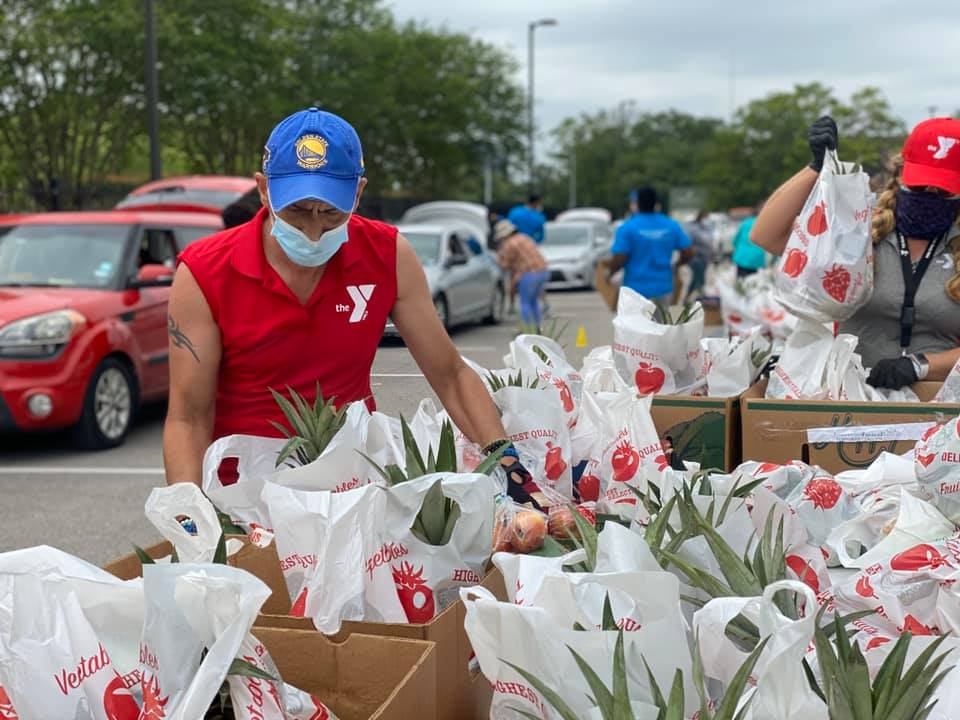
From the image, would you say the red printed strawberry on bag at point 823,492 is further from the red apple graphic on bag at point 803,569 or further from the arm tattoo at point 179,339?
the arm tattoo at point 179,339

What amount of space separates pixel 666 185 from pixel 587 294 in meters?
69.1

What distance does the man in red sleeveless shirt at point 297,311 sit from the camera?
2.74 m

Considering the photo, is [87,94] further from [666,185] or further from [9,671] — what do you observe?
[666,185]

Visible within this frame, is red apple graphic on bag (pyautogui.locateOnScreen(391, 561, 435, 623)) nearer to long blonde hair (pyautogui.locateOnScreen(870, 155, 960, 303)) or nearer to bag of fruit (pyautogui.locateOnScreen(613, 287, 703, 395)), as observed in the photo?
bag of fruit (pyautogui.locateOnScreen(613, 287, 703, 395))

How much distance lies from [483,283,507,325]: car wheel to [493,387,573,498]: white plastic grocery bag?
14.3 metres

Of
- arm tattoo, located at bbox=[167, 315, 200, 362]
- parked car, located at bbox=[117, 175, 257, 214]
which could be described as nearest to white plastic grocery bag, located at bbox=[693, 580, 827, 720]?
arm tattoo, located at bbox=[167, 315, 200, 362]

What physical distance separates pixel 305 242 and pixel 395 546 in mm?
1083

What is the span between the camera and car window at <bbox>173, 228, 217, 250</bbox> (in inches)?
384

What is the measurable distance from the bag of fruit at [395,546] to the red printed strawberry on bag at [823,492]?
0.81 metres

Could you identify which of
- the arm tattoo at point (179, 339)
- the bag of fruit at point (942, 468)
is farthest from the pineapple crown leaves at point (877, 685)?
the arm tattoo at point (179, 339)

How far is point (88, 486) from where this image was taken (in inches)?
284

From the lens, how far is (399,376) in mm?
3111

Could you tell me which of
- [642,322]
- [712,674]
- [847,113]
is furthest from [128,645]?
[847,113]

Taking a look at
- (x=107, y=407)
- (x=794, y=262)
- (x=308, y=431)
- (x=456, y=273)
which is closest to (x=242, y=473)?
(x=308, y=431)
